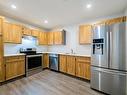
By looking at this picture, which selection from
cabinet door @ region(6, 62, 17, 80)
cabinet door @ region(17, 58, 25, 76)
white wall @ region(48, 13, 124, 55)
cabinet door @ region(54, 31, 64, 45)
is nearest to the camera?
cabinet door @ region(6, 62, 17, 80)

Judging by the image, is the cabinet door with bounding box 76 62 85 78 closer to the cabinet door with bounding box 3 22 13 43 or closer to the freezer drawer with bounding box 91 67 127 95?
the freezer drawer with bounding box 91 67 127 95

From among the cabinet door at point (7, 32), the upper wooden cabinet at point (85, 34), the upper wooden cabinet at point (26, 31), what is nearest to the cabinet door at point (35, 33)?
the upper wooden cabinet at point (26, 31)

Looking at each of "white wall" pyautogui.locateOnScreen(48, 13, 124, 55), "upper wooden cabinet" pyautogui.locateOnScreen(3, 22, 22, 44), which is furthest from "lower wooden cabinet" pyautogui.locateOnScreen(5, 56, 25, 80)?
"white wall" pyautogui.locateOnScreen(48, 13, 124, 55)

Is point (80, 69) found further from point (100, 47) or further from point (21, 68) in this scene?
point (21, 68)

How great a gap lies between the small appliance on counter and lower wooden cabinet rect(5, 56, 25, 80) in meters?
0.26

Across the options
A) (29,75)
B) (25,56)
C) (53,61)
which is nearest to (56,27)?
(53,61)

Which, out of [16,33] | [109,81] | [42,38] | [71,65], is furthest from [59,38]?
[109,81]

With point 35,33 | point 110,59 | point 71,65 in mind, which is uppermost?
point 35,33

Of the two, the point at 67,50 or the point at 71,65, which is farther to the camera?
the point at 67,50

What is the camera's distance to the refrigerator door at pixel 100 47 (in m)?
2.65

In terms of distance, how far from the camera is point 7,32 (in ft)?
11.9

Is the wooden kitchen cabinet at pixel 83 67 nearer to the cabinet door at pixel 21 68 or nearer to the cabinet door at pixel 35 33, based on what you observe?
the cabinet door at pixel 21 68

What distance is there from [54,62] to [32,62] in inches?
44.6

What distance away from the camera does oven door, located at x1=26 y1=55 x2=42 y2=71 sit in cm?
423
